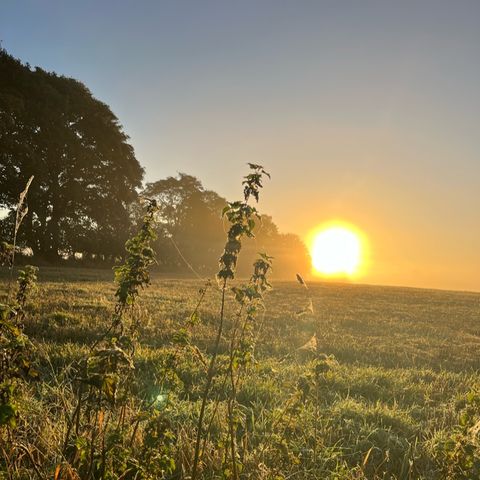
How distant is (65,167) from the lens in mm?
35094

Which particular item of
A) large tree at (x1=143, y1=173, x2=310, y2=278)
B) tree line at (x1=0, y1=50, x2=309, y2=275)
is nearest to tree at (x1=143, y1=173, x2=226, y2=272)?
large tree at (x1=143, y1=173, x2=310, y2=278)

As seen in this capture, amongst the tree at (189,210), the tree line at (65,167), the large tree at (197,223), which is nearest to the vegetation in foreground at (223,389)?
the tree line at (65,167)

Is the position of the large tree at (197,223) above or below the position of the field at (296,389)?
above

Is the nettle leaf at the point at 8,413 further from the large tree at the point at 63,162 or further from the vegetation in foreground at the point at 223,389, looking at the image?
the large tree at the point at 63,162

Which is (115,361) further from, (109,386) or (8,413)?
(8,413)

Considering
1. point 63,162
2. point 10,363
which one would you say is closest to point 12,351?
point 10,363

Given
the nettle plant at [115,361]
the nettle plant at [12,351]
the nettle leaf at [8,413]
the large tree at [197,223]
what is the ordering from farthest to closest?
the large tree at [197,223] < the nettle plant at [115,361] < the nettle plant at [12,351] < the nettle leaf at [8,413]

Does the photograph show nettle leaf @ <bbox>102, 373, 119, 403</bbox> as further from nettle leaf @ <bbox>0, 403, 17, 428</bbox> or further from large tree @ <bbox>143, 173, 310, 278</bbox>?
large tree @ <bbox>143, 173, 310, 278</bbox>

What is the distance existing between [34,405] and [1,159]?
2997 cm

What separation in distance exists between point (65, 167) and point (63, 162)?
562 millimetres

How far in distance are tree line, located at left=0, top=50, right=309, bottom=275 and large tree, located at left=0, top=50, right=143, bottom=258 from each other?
0.22ft

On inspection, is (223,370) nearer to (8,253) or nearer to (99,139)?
(8,253)

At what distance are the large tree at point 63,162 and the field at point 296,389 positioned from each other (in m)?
17.0

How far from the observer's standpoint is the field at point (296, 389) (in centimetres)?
402
